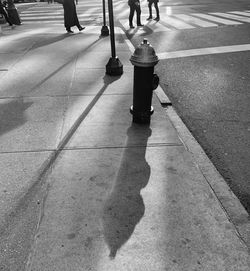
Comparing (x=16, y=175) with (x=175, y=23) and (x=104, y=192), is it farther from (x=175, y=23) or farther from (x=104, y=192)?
(x=175, y=23)

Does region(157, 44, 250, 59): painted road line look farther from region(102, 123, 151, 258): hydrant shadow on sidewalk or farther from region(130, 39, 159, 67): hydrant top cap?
region(102, 123, 151, 258): hydrant shadow on sidewalk

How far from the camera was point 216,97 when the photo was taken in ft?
18.8

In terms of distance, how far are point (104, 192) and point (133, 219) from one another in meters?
0.49

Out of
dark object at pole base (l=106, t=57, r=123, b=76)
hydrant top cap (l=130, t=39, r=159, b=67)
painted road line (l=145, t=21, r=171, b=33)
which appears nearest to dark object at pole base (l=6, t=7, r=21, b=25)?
painted road line (l=145, t=21, r=171, b=33)

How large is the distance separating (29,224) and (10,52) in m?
7.60

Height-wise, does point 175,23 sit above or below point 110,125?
below

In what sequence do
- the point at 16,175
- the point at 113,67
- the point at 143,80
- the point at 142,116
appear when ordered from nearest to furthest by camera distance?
the point at 16,175, the point at 143,80, the point at 142,116, the point at 113,67

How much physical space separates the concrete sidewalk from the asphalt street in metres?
0.45

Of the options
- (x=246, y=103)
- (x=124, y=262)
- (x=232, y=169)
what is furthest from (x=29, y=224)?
(x=246, y=103)

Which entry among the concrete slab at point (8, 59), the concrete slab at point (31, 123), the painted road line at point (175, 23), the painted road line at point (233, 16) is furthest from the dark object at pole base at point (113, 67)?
the painted road line at point (233, 16)

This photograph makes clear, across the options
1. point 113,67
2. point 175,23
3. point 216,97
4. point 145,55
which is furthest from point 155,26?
point 145,55

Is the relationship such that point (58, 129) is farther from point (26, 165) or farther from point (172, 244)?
point (172, 244)

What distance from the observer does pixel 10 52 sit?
9.06 meters

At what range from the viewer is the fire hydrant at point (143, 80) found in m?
3.99
